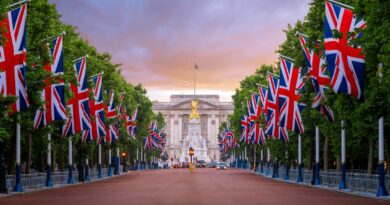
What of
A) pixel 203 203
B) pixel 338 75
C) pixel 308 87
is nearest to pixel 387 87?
pixel 338 75

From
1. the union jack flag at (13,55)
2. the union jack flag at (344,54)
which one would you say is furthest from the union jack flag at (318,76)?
the union jack flag at (13,55)

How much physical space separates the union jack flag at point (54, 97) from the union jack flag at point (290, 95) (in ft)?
52.8

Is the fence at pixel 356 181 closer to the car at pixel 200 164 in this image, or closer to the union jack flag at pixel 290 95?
the union jack flag at pixel 290 95

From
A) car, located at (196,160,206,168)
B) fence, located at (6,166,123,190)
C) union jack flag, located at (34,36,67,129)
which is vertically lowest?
car, located at (196,160,206,168)

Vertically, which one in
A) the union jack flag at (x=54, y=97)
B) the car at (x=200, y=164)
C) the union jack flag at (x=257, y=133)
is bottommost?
the car at (x=200, y=164)

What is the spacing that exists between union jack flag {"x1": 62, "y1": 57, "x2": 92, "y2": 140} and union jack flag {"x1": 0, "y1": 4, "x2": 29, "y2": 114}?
16.8 metres

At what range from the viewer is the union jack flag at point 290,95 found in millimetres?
55062

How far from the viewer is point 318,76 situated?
4472 centimetres

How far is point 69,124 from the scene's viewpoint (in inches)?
2172

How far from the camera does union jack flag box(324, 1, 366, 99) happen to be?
35.9m

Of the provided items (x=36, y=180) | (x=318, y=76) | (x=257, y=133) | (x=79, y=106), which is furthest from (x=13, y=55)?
(x=257, y=133)

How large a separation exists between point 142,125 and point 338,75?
101 m

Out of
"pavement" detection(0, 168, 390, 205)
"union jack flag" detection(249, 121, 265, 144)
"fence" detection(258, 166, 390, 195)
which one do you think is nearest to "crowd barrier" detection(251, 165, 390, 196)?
"fence" detection(258, 166, 390, 195)

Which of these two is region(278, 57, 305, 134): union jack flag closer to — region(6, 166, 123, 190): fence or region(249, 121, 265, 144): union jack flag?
region(6, 166, 123, 190): fence
